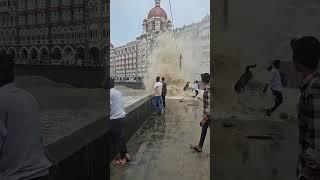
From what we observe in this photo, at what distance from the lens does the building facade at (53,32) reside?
11.3ft

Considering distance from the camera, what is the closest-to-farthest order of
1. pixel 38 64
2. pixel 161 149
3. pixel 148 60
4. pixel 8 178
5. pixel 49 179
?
pixel 8 178 < pixel 49 179 < pixel 38 64 < pixel 161 149 < pixel 148 60

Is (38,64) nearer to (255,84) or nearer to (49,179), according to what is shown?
(49,179)

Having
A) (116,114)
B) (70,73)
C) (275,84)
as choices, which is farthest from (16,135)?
(116,114)

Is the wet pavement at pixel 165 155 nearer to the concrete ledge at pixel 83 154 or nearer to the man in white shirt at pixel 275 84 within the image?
the concrete ledge at pixel 83 154

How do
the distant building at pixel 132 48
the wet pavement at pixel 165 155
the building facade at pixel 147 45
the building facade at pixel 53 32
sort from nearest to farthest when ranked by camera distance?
the building facade at pixel 53 32
the distant building at pixel 132 48
the wet pavement at pixel 165 155
the building facade at pixel 147 45

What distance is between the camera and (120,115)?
5.96m

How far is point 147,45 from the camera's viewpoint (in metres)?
12.9

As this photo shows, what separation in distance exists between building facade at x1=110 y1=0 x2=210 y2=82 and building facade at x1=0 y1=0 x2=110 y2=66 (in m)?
0.72

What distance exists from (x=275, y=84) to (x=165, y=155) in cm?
350

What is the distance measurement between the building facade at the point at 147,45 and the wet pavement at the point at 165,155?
1.16 meters

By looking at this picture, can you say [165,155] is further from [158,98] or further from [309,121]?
[158,98]

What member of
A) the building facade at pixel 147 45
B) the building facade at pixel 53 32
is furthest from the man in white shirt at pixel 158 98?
the building facade at pixel 53 32

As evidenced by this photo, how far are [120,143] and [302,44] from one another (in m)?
4.17

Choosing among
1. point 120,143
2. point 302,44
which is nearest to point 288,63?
point 302,44
